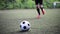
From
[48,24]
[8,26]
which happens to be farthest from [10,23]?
[48,24]

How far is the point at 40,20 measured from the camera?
16.6 ft

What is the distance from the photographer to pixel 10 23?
505 centimetres

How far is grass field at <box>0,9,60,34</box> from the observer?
5012 mm

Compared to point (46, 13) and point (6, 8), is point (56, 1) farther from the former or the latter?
point (6, 8)

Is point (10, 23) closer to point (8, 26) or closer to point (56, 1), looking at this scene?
point (8, 26)

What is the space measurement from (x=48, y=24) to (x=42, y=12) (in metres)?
0.12

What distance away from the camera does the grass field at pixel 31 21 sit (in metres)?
5.01

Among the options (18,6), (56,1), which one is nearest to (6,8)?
(18,6)

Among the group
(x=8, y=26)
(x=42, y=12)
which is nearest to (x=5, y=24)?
(x=8, y=26)

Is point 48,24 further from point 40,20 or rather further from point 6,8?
point 6,8

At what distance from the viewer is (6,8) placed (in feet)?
16.6

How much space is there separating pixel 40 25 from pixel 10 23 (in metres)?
0.27

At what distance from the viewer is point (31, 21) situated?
506cm

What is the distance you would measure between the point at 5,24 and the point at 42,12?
1.15 feet
